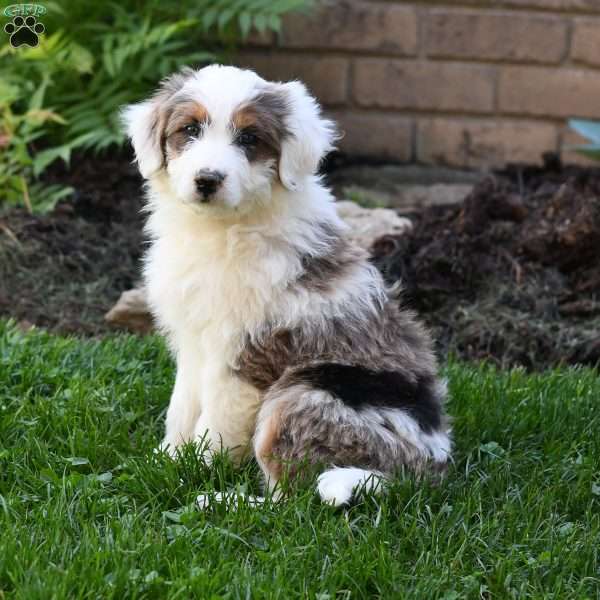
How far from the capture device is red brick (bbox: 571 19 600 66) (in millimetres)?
8469

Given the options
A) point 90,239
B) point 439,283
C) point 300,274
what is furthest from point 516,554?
point 90,239

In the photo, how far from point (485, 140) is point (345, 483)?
572 cm

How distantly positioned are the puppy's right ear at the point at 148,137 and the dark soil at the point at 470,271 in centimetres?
213

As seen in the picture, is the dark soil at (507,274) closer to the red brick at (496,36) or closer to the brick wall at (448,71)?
the brick wall at (448,71)

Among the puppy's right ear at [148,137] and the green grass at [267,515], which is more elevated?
the puppy's right ear at [148,137]

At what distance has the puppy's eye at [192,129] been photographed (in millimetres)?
3979

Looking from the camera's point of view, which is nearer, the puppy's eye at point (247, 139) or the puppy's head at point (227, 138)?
the puppy's head at point (227, 138)

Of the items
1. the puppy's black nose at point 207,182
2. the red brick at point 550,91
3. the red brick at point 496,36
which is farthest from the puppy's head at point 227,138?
the red brick at point 550,91

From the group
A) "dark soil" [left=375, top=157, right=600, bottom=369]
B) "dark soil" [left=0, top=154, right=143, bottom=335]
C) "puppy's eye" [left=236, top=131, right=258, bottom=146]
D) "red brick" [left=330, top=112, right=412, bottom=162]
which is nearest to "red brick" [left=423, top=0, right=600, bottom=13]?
"red brick" [left=330, top=112, right=412, bottom=162]

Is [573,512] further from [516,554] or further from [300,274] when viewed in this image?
[300,274]

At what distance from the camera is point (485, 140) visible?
8.78m

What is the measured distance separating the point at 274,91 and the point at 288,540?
5.84ft

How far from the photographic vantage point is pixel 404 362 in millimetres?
4105

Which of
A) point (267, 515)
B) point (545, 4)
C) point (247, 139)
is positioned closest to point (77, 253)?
point (247, 139)
